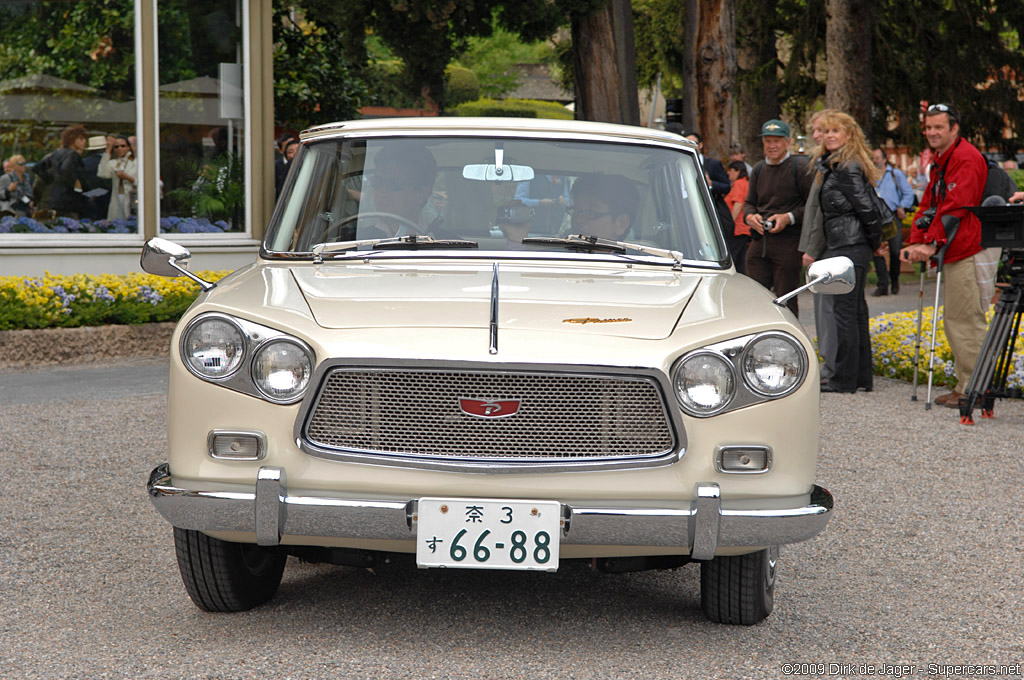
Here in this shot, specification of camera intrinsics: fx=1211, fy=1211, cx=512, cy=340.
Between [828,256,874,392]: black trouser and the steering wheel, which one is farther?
[828,256,874,392]: black trouser

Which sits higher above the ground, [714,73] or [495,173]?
[714,73]

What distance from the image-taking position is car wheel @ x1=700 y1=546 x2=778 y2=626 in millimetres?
3965

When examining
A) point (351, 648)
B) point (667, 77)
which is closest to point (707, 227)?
point (351, 648)

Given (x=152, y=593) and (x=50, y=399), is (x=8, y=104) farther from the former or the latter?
(x=152, y=593)

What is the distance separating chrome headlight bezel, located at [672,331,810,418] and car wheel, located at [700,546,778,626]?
1.93ft

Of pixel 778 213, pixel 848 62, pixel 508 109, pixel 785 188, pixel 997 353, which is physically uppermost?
pixel 508 109

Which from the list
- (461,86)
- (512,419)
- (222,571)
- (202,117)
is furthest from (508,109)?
(512,419)

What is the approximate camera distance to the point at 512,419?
3.58 m

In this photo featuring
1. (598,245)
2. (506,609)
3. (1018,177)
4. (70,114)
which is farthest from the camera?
(1018,177)

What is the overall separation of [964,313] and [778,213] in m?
1.86

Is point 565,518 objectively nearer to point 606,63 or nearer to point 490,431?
point 490,431

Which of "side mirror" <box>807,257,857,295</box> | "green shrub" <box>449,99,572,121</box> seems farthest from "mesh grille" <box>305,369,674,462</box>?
"green shrub" <box>449,99,572,121</box>

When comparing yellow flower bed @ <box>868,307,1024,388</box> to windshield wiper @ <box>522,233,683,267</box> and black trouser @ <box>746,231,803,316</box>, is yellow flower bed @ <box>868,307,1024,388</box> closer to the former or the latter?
black trouser @ <box>746,231,803,316</box>

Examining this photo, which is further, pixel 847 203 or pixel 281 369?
pixel 847 203
